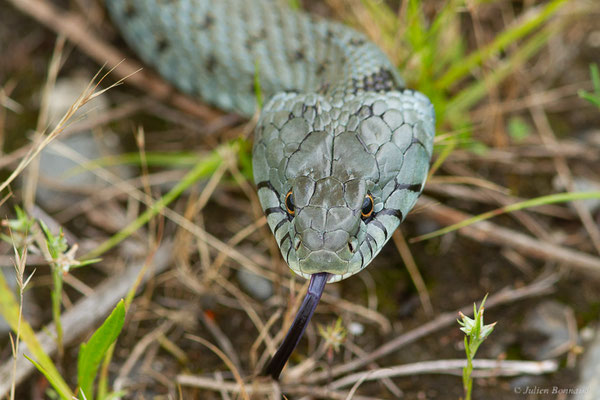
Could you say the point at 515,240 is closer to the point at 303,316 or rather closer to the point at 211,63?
the point at 303,316

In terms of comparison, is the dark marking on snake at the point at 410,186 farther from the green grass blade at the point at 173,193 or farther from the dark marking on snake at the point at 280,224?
the green grass blade at the point at 173,193

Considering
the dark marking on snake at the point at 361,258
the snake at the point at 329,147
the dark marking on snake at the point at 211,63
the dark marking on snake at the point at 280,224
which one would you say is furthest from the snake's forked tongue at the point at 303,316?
the dark marking on snake at the point at 211,63

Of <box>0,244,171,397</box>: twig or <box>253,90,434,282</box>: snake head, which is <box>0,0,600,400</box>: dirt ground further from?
<box>253,90,434,282</box>: snake head

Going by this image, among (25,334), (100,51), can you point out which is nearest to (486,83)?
(100,51)

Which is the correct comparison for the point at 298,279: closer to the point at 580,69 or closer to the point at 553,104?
the point at 553,104

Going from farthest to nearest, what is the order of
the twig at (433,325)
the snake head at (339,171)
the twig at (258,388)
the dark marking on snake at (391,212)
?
1. the twig at (433,325)
2. the twig at (258,388)
3. the dark marking on snake at (391,212)
4. the snake head at (339,171)

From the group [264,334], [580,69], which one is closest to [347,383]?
[264,334]

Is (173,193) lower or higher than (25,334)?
lower
